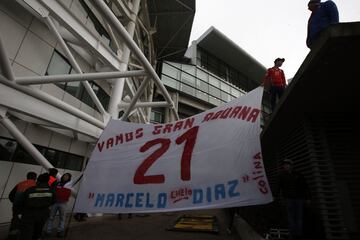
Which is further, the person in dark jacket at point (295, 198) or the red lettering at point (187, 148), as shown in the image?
the person in dark jacket at point (295, 198)

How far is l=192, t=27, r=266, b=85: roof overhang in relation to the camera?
79.4 feet

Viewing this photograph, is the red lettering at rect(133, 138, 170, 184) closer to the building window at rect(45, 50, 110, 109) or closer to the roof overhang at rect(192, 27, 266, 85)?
the building window at rect(45, 50, 110, 109)

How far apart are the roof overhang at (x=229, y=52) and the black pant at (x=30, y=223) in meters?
23.4

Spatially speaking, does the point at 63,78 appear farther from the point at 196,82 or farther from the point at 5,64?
the point at 196,82

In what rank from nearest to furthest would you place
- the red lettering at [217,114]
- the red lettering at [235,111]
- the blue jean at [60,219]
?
the red lettering at [235,111], the red lettering at [217,114], the blue jean at [60,219]

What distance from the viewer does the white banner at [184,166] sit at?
2.25 metres

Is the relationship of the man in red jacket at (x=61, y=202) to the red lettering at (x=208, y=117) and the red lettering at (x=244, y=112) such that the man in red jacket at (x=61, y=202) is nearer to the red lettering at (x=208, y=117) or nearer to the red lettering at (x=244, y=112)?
the red lettering at (x=208, y=117)

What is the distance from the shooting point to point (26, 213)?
3.89 meters

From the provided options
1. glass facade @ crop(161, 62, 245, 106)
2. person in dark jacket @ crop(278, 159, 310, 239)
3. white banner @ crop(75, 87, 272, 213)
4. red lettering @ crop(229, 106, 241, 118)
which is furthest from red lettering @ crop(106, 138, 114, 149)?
glass facade @ crop(161, 62, 245, 106)

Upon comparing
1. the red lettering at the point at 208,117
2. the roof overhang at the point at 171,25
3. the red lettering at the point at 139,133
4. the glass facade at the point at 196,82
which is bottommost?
the red lettering at the point at 139,133

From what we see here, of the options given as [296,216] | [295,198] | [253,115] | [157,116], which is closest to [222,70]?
[157,116]

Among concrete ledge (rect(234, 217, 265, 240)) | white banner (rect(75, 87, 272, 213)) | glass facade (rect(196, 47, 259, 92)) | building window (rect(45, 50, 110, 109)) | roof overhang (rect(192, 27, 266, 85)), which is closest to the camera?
white banner (rect(75, 87, 272, 213))

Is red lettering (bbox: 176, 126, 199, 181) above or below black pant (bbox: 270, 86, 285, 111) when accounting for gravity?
below

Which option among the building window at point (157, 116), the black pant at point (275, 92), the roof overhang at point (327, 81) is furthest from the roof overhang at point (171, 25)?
the roof overhang at point (327, 81)
